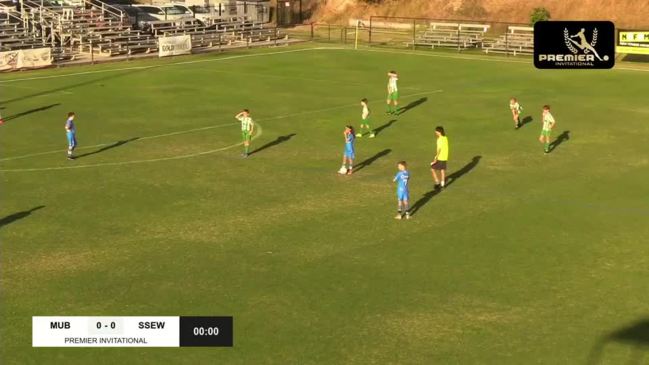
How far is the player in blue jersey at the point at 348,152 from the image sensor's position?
90.8ft

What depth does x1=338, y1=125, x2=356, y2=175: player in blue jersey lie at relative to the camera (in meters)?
27.7

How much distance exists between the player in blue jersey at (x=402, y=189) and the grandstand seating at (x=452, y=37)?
4288cm

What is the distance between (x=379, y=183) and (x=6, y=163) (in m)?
12.7

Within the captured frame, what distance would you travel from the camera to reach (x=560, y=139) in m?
33.8

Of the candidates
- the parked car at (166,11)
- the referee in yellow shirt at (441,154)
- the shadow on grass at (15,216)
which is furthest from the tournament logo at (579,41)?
the parked car at (166,11)

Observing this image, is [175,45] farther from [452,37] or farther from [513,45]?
[513,45]

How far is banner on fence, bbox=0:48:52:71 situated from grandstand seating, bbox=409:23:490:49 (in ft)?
90.8

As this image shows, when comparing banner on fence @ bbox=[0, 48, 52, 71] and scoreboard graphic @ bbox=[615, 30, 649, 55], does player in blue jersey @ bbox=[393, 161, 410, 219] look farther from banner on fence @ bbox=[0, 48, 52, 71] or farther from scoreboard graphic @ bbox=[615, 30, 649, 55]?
scoreboard graphic @ bbox=[615, 30, 649, 55]

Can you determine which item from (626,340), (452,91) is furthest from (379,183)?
(452,91)

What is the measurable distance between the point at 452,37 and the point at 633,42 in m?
13.5

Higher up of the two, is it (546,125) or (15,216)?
(546,125)

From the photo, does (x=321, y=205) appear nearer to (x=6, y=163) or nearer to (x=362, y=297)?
(x=362, y=297)

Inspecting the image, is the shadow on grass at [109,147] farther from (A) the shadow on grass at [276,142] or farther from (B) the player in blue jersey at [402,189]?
(B) the player in blue jersey at [402,189]

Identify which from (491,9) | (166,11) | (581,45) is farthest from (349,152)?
(491,9)
